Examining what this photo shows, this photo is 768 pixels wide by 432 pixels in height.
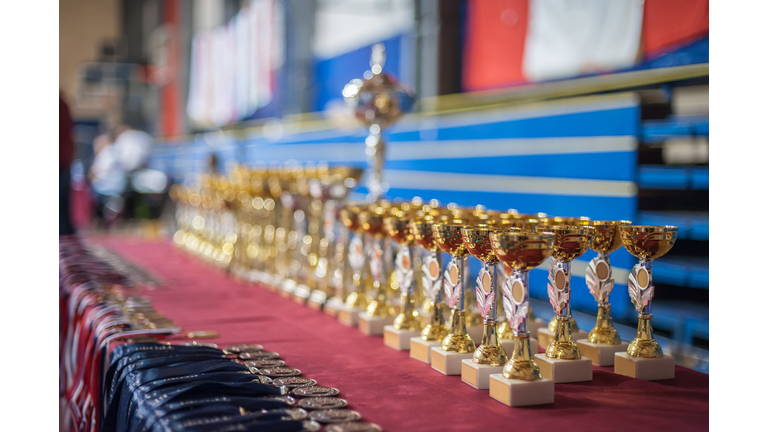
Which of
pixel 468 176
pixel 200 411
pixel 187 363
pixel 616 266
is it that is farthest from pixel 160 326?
pixel 468 176

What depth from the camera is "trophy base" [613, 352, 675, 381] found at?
110 centimetres

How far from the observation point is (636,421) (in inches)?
35.3

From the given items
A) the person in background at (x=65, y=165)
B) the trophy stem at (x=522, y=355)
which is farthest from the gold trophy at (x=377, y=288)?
the person in background at (x=65, y=165)

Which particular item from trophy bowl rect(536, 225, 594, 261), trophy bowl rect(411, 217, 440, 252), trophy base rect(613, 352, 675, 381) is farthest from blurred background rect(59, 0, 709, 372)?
trophy bowl rect(411, 217, 440, 252)

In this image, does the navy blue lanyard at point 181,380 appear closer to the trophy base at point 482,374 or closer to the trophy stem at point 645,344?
the trophy base at point 482,374

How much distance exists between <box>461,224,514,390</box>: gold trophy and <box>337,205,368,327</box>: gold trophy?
526mm

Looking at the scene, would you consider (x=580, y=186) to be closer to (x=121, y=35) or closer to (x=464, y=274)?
(x=464, y=274)

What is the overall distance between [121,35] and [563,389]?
1491cm

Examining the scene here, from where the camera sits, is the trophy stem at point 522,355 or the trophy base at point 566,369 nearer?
the trophy stem at point 522,355

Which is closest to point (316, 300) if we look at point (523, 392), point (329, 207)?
point (329, 207)

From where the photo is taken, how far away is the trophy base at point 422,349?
1183 millimetres

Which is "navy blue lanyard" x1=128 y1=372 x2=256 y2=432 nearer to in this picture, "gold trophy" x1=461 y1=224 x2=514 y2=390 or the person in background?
"gold trophy" x1=461 y1=224 x2=514 y2=390

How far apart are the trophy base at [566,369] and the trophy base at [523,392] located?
0.35 ft

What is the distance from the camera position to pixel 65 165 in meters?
3.94
